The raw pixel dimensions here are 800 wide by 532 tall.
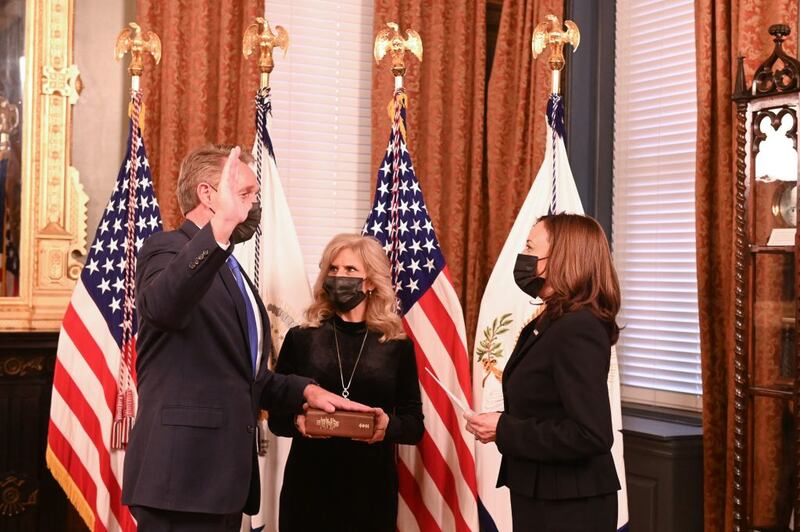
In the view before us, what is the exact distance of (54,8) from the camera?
13.5 ft

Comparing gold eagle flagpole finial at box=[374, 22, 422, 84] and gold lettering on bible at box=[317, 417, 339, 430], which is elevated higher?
gold eagle flagpole finial at box=[374, 22, 422, 84]

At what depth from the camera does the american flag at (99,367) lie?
3.60 metres

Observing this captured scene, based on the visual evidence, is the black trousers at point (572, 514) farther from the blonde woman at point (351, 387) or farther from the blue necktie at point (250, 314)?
the blue necktie at point (250, 314)

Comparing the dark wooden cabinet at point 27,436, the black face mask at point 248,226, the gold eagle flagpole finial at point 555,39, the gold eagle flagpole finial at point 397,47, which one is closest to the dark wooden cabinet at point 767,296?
the gold eagle flagpole finial at point 555,39

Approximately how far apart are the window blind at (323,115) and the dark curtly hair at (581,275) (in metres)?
2.52

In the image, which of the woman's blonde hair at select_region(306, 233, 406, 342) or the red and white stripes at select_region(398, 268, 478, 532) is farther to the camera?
the red and white stripes at select_region(398, 268, 478, 532)

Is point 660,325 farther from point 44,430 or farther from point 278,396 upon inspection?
point 44,430

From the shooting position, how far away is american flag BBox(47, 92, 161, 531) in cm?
360

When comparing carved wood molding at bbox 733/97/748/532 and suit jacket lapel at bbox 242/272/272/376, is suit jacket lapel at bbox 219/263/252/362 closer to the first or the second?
suit jacket lapel at bbox 242/272/272/376

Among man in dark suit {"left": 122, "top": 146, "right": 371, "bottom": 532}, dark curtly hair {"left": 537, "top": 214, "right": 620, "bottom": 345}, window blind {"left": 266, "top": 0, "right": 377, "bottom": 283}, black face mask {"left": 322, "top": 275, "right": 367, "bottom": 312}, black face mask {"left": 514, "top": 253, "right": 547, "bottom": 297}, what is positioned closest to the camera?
man in dark suit {"left": 122, "top": 146, "right": 371, "bottom": 532}

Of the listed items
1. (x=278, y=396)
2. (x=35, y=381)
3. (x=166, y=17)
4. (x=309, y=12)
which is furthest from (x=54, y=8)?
(x=278, y=396)

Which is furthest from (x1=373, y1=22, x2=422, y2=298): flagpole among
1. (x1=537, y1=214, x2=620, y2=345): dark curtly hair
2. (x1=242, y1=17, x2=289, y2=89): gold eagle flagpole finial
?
(x1=537, y1=214, x2=620, y2=345): dark curtly hair

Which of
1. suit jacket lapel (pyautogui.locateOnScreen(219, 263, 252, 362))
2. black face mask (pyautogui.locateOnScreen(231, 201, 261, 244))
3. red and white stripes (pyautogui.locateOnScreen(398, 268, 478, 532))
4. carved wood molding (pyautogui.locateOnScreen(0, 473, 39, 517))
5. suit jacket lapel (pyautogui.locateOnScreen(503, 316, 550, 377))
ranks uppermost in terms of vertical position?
black face mask (pyautogui.locateOnScreen(231, 201, 261, 244))

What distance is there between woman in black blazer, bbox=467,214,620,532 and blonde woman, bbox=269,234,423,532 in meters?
0.63
